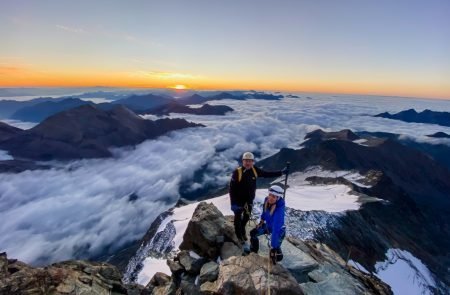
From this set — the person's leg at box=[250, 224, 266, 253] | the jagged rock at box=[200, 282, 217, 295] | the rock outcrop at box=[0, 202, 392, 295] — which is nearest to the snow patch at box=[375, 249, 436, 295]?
the rock outcrop at box=[0, 202, 392, 295]

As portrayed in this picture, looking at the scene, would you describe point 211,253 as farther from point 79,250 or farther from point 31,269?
point 79,250

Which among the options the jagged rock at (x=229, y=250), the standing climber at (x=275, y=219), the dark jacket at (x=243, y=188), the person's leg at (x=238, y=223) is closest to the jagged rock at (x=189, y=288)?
the jagged rock at (x=229, y=250)

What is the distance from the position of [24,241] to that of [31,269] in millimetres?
202861

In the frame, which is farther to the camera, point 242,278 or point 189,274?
point 189,274

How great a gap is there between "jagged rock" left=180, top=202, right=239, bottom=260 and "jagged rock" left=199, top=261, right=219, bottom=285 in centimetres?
104

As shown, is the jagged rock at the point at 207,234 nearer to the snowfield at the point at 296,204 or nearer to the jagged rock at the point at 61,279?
the jagged rock at the point at 61,279

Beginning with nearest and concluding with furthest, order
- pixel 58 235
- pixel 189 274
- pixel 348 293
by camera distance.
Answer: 1. pixel 348 293
2. pixel 189 274
3. pixel 58 235

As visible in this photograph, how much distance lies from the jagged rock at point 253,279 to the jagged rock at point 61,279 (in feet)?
27.5

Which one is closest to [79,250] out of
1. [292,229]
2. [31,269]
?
[292,229]

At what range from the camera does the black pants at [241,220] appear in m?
15.3

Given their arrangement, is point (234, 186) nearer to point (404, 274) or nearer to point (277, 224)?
point (277, 224)

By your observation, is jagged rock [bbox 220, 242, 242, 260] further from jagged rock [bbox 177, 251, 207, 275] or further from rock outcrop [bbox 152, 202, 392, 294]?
jagged rock [bbox 177, 251, 207, 275]

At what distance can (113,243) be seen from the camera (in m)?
183

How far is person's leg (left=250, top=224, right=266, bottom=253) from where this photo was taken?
46.8 ft
